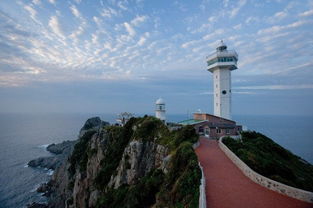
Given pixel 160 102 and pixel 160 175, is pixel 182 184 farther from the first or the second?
pixel 160 102

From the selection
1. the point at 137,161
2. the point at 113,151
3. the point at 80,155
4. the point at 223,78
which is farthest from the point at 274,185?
the point at 80,155

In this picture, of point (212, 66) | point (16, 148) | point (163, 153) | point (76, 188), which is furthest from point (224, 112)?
point (16, 148)

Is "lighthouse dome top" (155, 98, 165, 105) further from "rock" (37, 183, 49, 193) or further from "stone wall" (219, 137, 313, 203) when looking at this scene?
"rock" (37, 183, 49, 193)

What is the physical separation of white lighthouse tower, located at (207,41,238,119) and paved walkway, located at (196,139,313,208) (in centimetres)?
1880

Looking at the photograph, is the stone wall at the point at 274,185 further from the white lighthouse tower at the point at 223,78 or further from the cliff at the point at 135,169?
the white lighthouse tower at the point at 223,78

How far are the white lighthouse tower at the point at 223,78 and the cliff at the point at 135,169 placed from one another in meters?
13.3

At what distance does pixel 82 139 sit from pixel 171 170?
1264 inches

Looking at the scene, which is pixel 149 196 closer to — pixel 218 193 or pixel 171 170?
pixel 171 170

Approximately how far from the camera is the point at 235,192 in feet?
27.3

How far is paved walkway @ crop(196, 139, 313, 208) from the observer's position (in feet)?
24.3

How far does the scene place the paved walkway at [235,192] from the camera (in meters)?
7.41

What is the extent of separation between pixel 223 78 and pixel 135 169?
21728 millimetres

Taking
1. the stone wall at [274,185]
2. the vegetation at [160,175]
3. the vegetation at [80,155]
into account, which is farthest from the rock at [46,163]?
the stone wall at [274,185]

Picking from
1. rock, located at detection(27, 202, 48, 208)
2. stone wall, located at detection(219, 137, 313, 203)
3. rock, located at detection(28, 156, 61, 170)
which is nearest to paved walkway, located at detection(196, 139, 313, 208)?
stone wall, located at detection(219, 137, 313, 203)
